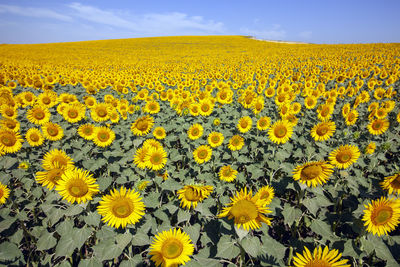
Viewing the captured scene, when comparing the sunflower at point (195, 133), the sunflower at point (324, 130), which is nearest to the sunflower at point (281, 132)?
the sunflower at point (324, 130)

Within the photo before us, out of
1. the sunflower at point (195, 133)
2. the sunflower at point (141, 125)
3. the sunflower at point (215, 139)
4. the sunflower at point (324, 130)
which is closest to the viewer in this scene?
the sunflower at point (324, 130)

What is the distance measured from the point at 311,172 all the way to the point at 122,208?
2.29 metres

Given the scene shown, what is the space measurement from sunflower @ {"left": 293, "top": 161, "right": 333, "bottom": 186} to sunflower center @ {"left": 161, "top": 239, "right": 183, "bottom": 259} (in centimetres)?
166

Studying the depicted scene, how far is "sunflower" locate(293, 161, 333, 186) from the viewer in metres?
2.18

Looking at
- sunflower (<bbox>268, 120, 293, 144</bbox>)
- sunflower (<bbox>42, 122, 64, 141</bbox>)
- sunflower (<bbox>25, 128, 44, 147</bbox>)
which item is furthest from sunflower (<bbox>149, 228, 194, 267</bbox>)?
sunflower (<bbox>25, 128, 44, 147</bbox>)

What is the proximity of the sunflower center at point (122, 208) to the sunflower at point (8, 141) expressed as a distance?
2982 mm

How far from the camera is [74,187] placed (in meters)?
2.17

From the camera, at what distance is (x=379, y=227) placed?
2.04 m

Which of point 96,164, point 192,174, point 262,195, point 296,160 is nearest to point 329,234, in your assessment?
point 262,195

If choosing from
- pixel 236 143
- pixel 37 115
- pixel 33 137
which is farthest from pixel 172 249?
pixel 37 115

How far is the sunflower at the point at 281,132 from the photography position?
381cm

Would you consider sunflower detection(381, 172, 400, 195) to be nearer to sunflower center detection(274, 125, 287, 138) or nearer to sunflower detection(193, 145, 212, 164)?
sunflower center detection(274, 125, 287, 138)

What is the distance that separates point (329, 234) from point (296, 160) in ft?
8.04

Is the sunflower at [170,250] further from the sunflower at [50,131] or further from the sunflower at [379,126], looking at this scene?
the sunflower at [379,126]
